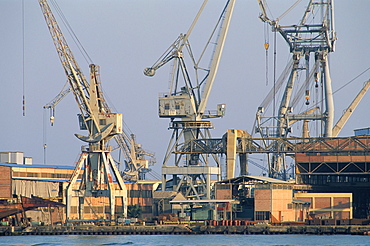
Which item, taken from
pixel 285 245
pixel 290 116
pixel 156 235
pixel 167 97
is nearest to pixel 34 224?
pixel 156 235

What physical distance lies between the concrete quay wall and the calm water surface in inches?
126

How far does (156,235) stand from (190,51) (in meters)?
35.6

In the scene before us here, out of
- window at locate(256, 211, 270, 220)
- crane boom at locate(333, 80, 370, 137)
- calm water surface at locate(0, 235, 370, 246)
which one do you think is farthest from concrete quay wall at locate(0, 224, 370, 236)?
crane boom at locate(333, 80, 370, 137)

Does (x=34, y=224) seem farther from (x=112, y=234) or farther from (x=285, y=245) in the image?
(x=285, y=245)

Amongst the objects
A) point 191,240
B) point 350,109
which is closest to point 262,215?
point 191,240

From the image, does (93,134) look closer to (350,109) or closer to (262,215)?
(262,215)

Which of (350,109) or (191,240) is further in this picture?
(350,109)

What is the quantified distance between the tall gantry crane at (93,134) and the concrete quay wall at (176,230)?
25.4ft

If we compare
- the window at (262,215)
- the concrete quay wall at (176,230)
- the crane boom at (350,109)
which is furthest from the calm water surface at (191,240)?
the crane boom at (350,109)

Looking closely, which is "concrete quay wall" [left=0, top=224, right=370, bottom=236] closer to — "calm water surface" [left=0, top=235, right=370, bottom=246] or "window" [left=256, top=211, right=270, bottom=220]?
"calm water surface" [left=0, top=235, right=370, bottom=246]

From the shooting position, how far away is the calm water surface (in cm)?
10944

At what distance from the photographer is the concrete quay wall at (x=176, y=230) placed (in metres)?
124

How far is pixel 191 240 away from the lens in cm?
11594

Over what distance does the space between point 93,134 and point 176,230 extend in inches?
834
